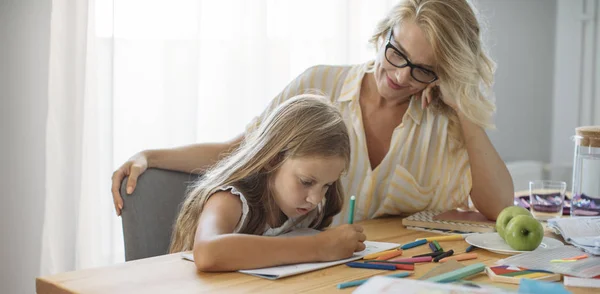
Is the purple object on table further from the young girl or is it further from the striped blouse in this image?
the young girl

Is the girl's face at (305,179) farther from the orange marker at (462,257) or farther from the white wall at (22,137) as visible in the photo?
the white wall at (22,137)

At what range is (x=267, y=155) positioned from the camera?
5.23 feet

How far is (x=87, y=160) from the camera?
229 cm

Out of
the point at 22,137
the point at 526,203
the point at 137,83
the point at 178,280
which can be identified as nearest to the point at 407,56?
the point at 526,203

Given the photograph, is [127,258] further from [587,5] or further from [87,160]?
[587,5]

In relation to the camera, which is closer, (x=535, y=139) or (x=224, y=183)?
(x=224, y=183)

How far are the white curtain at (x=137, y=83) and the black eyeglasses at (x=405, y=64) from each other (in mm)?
888

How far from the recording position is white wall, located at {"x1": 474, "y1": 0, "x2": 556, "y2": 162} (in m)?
3.92

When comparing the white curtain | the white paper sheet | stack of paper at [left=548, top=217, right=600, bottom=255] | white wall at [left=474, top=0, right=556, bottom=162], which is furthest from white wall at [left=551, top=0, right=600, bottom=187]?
the white paper sheet

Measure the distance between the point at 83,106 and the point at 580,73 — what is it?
267 cm

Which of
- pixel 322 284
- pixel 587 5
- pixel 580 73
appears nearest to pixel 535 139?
pixel 580 73

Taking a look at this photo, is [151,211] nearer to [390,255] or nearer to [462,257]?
[390,255]

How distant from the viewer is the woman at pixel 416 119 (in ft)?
5.99

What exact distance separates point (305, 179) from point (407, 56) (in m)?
0.47
